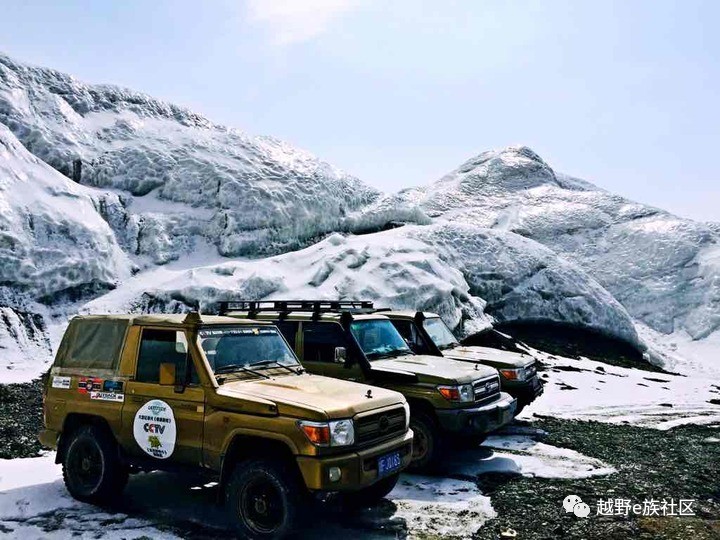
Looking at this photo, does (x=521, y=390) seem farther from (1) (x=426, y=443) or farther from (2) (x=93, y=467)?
(2) (x=93, y=467)

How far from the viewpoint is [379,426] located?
554cm

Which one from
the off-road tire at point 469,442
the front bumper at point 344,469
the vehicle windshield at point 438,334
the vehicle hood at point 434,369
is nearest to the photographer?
the front bumper at point 344,469

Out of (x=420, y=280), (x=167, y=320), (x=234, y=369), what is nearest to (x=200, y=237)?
(x=420, y=280)

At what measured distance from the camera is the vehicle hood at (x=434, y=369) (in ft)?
25.5

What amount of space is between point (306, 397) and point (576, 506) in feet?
11.7

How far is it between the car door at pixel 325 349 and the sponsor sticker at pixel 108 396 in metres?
2.87

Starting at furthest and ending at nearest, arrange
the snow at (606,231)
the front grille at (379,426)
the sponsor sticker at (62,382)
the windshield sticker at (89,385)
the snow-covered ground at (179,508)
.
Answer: the snow at (606,231), the sponsor sticker at (62,382), the windshield sticker at (89,385), the snow-covered ground at (179,508), the front grille at (379,426)

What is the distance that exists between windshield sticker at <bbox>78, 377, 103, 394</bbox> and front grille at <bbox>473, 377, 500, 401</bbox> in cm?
498

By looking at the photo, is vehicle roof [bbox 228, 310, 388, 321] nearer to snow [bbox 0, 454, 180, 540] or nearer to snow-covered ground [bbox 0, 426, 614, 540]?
snow-covered ground [bbox 0, 426, 614, 540]


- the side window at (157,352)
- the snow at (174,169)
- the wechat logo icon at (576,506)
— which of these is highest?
the snow at (174,169)

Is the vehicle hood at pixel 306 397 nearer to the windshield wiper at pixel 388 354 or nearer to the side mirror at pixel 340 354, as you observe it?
the side mirror at pixel 340 354

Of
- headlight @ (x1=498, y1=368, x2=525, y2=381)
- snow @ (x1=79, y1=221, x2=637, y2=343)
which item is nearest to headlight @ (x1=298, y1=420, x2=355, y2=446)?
headlight @ (x1=498, y1=368, x2=525, y2=381)

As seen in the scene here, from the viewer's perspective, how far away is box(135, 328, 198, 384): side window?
A: 600 centimetres

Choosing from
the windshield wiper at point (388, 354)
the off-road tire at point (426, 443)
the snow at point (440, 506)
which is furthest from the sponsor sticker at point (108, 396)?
the off-road tire at point (426, 443)
